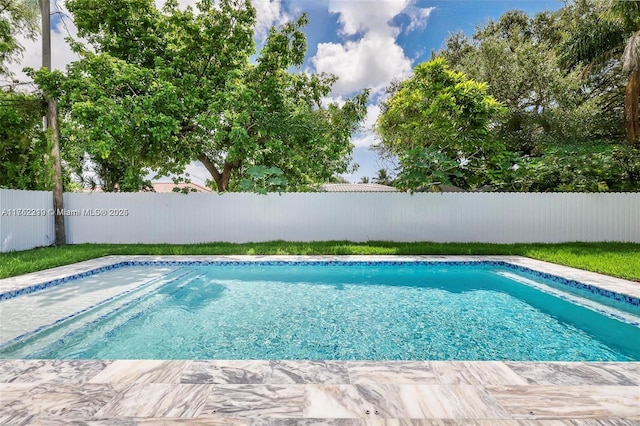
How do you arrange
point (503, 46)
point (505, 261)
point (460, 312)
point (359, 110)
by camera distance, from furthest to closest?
point (503, 46)
point (359, 110)
point (505, 261)
point (460, 312)

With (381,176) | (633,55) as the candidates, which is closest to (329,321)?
(633,55)

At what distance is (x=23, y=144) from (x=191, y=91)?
4.87 m

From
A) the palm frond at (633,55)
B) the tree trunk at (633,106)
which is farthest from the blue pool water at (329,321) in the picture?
the palm frond at (633,55)

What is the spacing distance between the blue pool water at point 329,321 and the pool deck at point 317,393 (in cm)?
76

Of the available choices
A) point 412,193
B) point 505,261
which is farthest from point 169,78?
point 505,261

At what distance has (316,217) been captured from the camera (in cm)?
967

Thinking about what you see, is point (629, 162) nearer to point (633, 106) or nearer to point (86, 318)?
point (633, 106)

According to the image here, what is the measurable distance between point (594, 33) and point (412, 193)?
8538 mm

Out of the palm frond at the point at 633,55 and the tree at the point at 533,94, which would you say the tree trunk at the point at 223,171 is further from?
the palm frond at the point at 633,55

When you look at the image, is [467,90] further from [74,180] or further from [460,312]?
[74,180]

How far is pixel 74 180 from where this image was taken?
1393 cm

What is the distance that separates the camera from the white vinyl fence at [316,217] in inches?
368

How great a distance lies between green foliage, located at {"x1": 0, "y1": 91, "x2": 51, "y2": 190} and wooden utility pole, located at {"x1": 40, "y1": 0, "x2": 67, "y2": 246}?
8.2 inches

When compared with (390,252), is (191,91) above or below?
above
